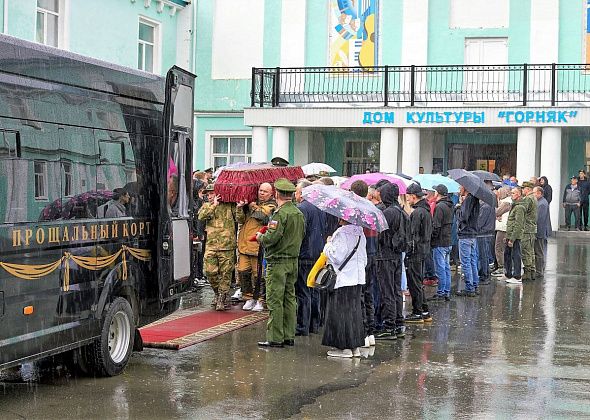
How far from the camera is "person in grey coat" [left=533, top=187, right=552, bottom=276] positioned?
2011 centimetres

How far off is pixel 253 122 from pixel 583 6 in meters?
10.4

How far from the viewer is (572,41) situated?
31250 mm

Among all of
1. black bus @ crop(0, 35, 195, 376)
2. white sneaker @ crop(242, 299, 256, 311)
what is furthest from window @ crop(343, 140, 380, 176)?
black bus @ crop(0, 35, 195, 376)

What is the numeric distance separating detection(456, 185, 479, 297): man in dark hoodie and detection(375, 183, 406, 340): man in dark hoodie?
476 centimetres

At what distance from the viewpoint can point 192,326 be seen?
12883 millimetres

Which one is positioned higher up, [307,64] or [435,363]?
[307,64]

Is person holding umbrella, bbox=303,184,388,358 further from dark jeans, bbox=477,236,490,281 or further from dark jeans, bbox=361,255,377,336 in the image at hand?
dark jeans, bbox=477,236,490,281

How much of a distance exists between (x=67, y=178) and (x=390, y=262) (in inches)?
186

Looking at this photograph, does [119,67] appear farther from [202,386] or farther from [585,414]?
[585,414]

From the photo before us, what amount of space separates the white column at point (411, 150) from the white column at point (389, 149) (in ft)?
0.88

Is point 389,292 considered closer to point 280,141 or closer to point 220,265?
point 220,265

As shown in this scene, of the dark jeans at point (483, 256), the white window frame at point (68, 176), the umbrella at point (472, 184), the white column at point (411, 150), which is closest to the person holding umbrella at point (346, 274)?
the white window frame at point (68, 176)

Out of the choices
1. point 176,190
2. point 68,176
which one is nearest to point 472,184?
point 176,190

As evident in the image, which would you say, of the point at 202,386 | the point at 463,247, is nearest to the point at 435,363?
A: the point at 202,386
